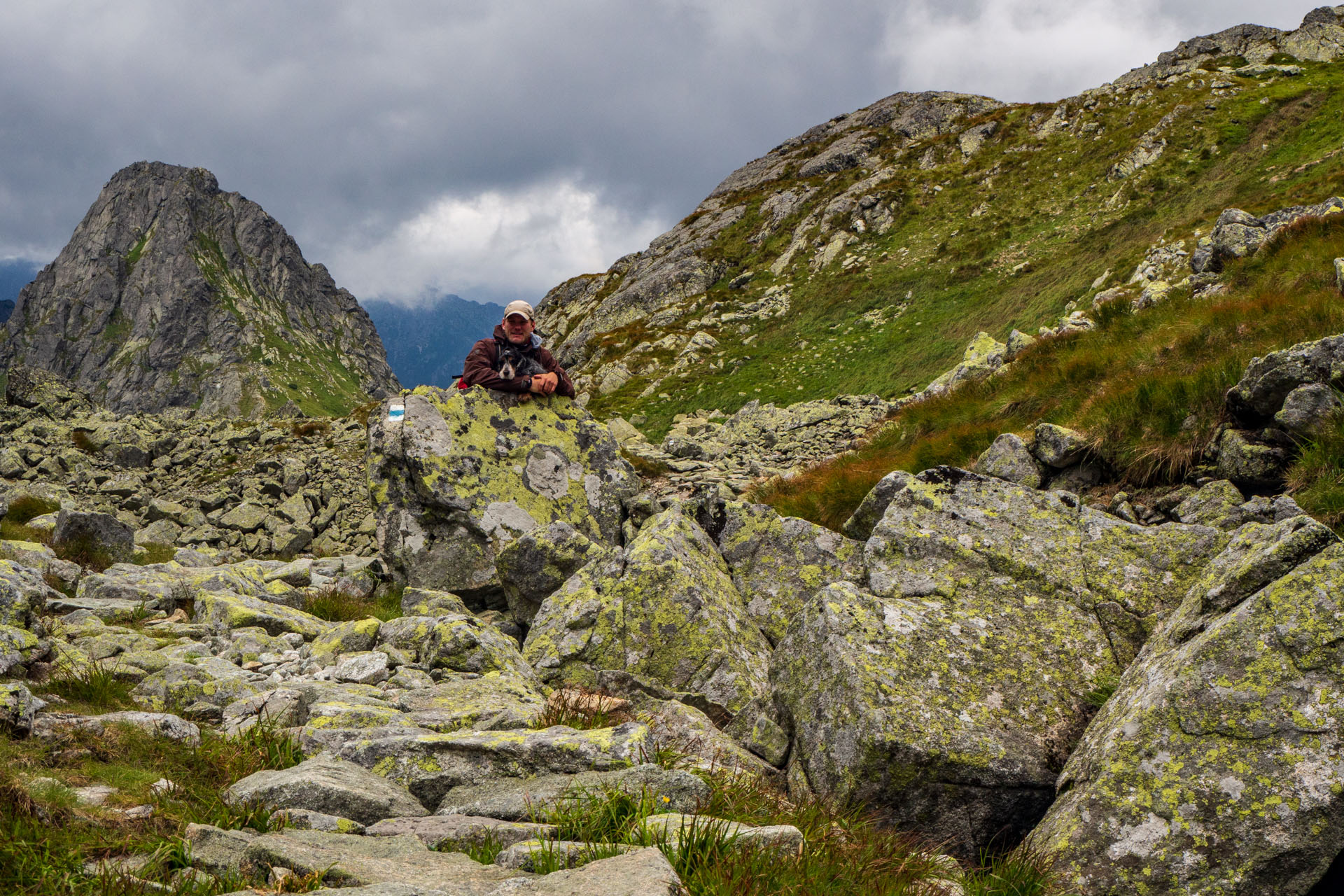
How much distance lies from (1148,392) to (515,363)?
11581mm

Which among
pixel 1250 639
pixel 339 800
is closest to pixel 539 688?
pixel 339 800

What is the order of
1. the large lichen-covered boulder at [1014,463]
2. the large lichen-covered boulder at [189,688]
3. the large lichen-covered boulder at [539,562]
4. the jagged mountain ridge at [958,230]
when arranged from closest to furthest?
the large lichen-covered boulder at [189,688] → the large lichen-covered boulder at [1014,463] → the large lichen-covered boulder at [539,562] → the jagged mountain ridge at [958,230]

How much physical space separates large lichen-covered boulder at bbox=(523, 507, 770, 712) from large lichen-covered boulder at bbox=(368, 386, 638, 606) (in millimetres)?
4648

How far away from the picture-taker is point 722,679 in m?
7.86

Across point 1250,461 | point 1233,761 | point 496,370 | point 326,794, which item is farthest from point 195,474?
point 1233,761

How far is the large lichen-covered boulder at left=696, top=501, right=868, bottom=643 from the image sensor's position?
9344mm

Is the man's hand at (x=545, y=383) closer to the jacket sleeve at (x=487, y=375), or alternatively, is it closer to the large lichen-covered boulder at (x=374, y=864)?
the jacket sleeve at (x=487, y=375)

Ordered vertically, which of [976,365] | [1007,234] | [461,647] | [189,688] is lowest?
[189,688]

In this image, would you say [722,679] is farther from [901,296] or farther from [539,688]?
[901,296]

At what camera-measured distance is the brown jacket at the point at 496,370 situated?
14969 millimetres

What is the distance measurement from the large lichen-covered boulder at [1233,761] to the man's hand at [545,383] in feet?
39.1

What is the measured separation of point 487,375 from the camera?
49.1ft

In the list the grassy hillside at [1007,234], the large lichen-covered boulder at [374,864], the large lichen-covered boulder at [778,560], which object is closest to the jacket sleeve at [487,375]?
the large lichen-covered boulder at [778,560]

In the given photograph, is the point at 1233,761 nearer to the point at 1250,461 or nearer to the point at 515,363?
the point at 1250,461
